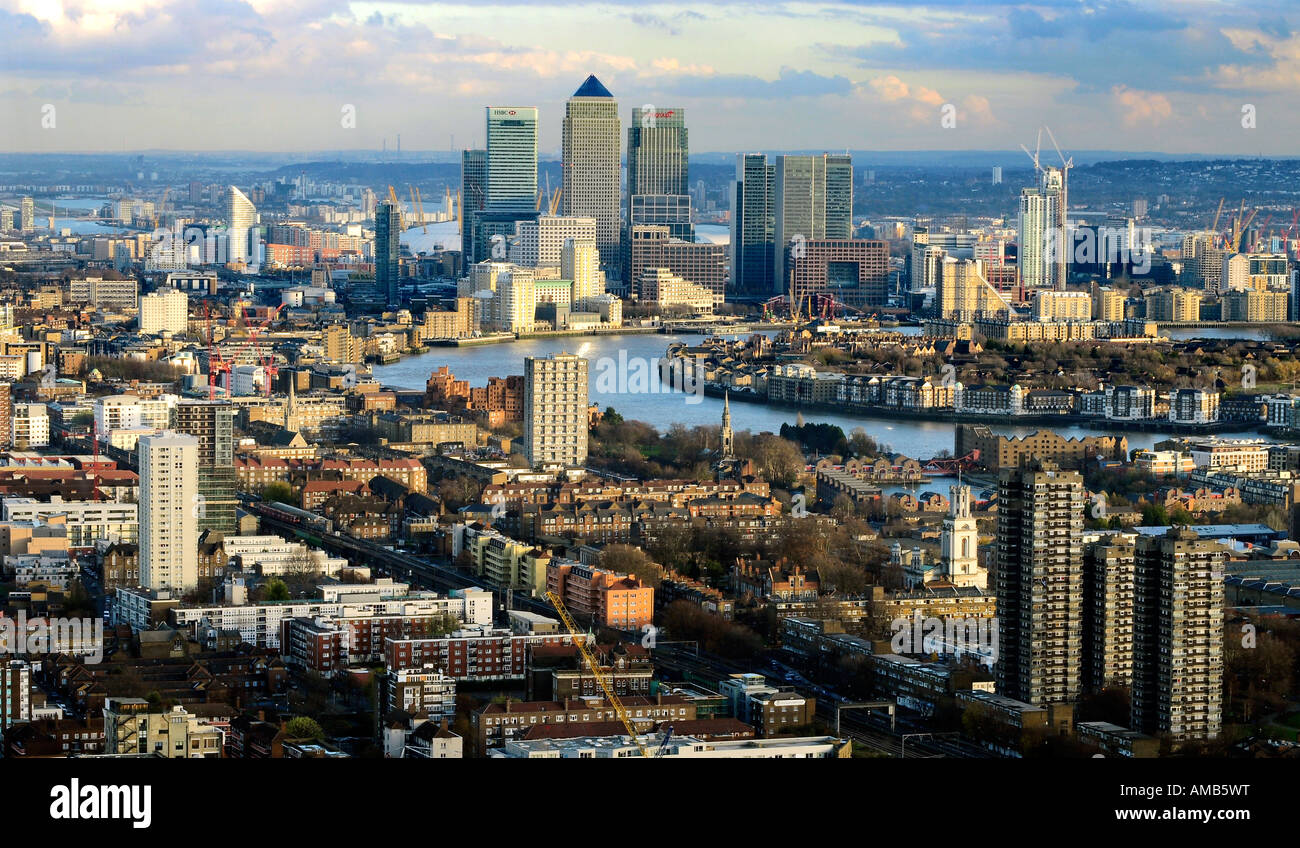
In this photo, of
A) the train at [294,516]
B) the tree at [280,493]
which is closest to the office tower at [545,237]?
the tree at [280,493]

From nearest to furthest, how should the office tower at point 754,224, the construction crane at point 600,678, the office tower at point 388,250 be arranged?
the construction crane at point 600,678
the office tower at point 388,250
the office tower at point 754,224

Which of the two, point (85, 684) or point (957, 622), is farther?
point (957, 622)

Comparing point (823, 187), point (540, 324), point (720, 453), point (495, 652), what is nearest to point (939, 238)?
point (823, 187)

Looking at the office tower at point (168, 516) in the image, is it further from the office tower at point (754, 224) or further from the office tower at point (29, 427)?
the office tower at point (754, 224)

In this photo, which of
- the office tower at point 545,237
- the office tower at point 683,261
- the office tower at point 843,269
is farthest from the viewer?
the office tower at point 683,261

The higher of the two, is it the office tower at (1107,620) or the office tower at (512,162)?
the office tower at (512,162)

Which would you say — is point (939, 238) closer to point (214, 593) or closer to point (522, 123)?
point (522, 123)

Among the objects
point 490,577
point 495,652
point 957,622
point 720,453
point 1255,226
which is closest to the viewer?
point 495,652

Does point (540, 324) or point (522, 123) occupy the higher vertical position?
point (522, 123)
